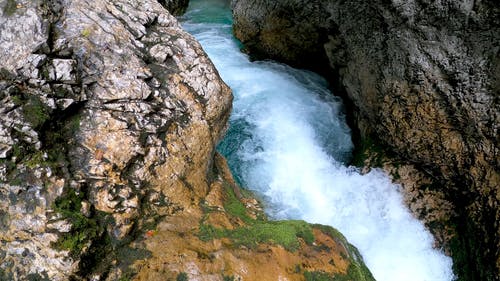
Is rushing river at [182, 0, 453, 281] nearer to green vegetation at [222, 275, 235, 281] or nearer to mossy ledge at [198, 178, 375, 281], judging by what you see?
mossy ledge at [198, 178, 375, 281]

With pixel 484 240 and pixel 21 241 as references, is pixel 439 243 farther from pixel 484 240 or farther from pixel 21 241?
pixel 21 241

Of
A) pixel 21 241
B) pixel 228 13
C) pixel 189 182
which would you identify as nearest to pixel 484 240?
pixel 189 182

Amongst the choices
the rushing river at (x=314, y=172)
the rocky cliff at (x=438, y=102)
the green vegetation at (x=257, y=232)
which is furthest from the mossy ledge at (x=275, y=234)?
the rocky cliff at (x=438, y=102)

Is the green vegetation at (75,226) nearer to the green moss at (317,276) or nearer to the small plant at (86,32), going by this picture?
the small plant at (86,32)

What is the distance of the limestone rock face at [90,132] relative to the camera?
11.4 ft

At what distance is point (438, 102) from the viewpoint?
239 inches

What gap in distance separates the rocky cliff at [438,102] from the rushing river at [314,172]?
437mm

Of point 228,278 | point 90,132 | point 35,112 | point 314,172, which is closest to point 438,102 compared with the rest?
point 314,172

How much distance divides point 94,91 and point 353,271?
142 inches

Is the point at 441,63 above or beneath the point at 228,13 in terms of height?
above

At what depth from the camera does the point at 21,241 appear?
3.38 meters


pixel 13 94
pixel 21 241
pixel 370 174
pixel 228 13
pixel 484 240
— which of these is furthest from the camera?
pixel 228 13

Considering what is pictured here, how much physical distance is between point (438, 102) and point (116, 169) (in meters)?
5.04

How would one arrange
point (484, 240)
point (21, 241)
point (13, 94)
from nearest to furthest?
point (21, 241), point (13, 94), point (484, 240)
